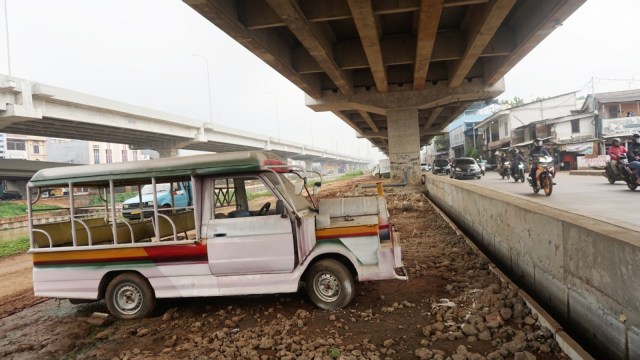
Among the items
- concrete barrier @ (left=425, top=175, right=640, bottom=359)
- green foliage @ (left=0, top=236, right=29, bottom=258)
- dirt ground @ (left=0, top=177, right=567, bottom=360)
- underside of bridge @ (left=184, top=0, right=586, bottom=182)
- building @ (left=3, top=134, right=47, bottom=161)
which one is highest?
building @ (left=3, top=134, right=47, bottom=161)

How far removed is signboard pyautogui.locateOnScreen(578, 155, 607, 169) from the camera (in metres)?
26.7

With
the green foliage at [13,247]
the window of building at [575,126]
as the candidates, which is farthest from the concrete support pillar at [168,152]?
the window of building at [575,126]

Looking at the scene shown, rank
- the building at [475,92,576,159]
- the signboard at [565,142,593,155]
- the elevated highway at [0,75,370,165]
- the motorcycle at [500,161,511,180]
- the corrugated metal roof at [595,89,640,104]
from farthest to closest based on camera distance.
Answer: the building at [475,92,576,159]
the corrugated metal roof at [595,89,640,104]
the signboard at [565,142,593,155]
the elevated highway at [0,75,370,165]
the motorcycle at [500,161,511,180]

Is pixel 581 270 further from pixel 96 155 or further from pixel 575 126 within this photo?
pixel 96 155

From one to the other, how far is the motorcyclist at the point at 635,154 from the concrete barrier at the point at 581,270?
7.85m

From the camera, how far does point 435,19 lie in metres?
10.6

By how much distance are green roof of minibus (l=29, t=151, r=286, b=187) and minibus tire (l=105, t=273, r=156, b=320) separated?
1.35 m

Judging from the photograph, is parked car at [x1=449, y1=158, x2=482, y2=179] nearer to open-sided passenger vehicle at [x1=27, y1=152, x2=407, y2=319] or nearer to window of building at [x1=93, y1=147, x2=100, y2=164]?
open-sided passenger vehicle at [x1=27, y1=152, x2=407, y2=319]

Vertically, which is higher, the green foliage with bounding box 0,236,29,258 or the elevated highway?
the elevated highway

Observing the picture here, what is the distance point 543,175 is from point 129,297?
11410 mm

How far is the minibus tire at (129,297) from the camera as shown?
5242 mm

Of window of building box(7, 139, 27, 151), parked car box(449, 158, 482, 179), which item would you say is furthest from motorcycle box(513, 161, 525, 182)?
window of building box(7, 139, 27, 151)

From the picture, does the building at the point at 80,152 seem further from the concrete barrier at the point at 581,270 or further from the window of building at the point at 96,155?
the concrete barrier at the point at 581,270

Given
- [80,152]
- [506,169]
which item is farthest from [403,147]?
[80,152]
